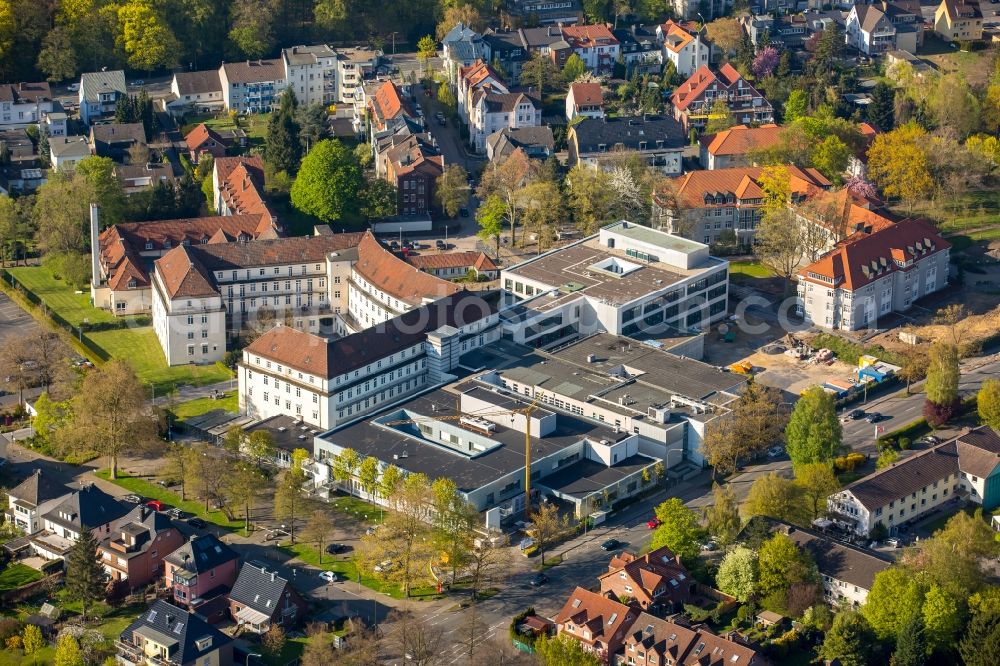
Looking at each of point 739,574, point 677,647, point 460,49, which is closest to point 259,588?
point 677,647

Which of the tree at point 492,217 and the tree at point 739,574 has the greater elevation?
the tree at point 492,217

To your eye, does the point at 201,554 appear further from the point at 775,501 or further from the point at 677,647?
the point at 775,501

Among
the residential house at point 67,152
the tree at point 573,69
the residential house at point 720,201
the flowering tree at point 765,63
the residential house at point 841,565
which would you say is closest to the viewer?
the residential house at point 841,565

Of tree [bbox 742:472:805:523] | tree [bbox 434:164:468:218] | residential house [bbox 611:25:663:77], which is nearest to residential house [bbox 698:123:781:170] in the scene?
tree [bbox 434:164:468:218]

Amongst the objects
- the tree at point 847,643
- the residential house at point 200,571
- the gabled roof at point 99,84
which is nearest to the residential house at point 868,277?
the tree at point 847,643

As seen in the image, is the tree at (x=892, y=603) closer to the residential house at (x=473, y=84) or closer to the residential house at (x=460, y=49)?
the residential house at (x=473, y=84)

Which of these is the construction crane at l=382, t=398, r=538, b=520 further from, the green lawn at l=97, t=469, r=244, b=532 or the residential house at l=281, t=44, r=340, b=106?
the residential house at l=281, t=44, r=340, b=106

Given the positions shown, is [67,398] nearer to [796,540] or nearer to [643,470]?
[643,470]
